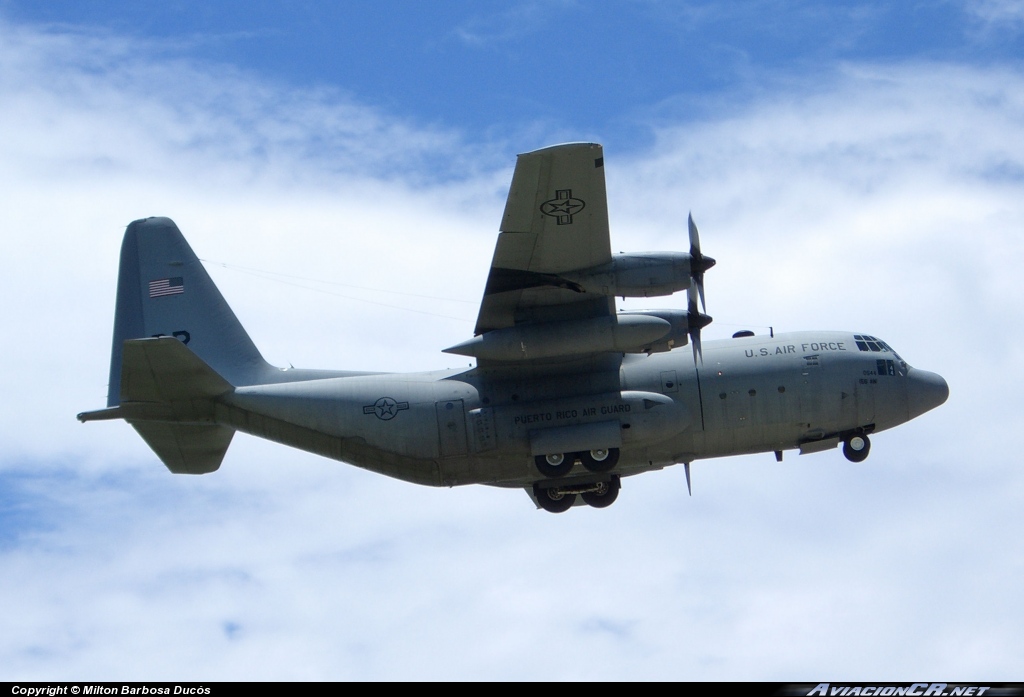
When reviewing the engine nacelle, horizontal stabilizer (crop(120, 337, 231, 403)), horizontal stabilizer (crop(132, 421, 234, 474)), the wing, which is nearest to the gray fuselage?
horizontal stabilizer (crop(120, 337, 231, 403))

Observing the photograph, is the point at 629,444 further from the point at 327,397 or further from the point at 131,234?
the point at 131,234

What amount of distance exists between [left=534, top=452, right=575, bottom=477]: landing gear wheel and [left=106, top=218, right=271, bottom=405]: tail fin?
5654 millimetres

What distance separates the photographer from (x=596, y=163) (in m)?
21.4

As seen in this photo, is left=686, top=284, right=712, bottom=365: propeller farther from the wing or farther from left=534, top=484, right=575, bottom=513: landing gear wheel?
left=534, top=484, right=575, bottom=513: landing gear wheel

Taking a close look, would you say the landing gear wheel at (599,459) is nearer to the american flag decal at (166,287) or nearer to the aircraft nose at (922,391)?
the aircraft nose at (922,391)

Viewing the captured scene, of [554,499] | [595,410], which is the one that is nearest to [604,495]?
[554,499]

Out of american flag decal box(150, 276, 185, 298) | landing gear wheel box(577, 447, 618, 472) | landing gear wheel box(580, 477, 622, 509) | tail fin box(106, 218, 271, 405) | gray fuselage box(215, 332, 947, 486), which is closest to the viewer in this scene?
gray fuselage box(215, 332, 947, 486)

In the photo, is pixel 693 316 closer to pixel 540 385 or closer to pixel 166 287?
pixel 540 385

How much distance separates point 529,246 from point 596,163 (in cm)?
208

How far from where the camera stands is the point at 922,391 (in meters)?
26.3

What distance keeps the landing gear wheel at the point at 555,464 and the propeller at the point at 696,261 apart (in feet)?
13.0

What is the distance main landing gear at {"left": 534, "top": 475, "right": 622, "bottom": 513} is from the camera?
2608cm

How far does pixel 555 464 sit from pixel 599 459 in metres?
0.82
